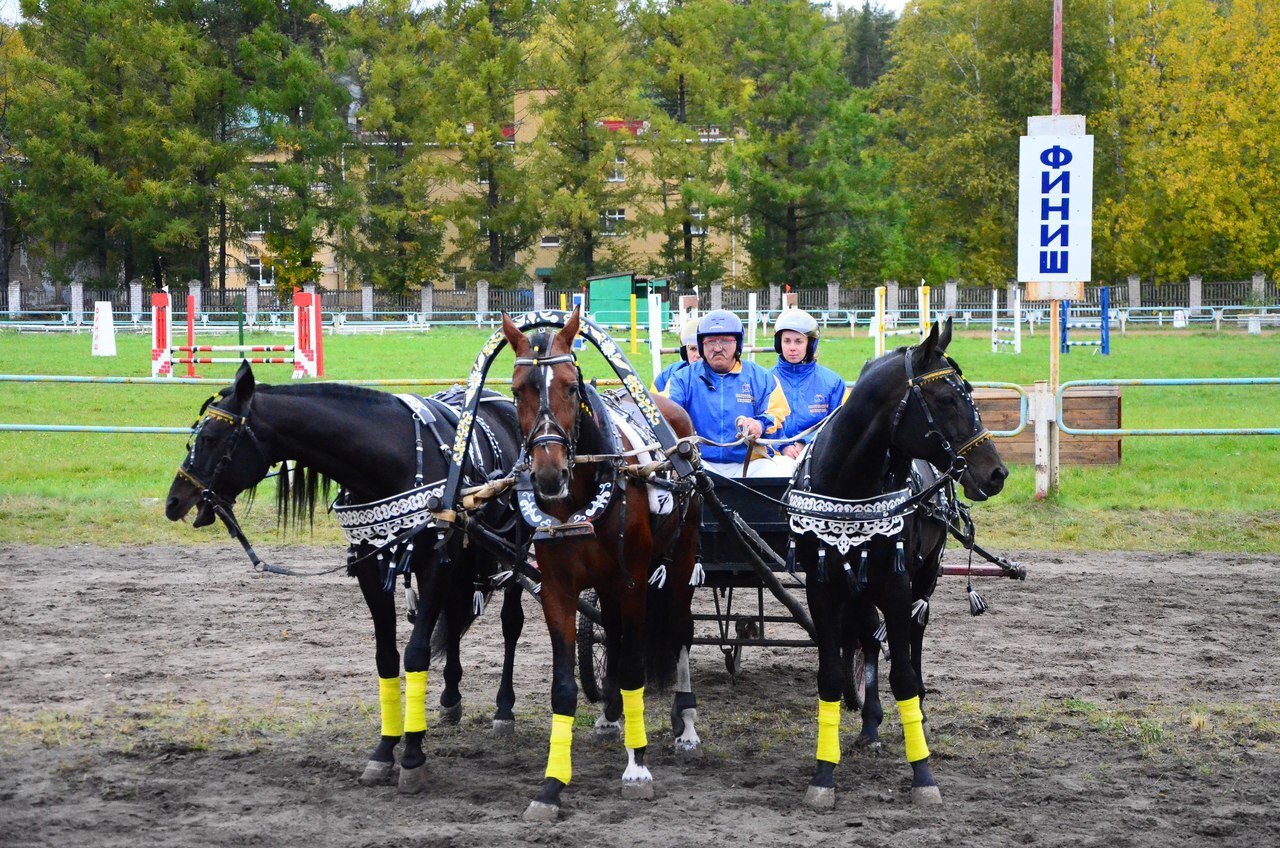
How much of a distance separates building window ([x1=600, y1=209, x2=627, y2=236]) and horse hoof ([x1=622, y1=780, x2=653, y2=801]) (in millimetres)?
49922

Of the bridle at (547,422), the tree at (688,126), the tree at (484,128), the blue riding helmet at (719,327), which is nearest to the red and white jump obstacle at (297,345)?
the blue riding helmet at (719,327)

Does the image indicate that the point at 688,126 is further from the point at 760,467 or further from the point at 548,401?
the point at 548,401

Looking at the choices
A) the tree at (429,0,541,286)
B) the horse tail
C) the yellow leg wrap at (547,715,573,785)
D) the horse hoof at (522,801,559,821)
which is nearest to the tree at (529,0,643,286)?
the tree at (429,0,541,286)

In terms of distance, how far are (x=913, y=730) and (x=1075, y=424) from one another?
9.81 m

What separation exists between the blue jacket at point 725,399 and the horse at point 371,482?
→ 4.83 feet

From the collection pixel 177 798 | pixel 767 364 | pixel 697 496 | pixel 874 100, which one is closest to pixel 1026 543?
pixel 697 496

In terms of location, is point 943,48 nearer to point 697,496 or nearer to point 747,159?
point 747,159

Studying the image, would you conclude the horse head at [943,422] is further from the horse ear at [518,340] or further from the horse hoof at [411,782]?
the horse hoof at [411,782]

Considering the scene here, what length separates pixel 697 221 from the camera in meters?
54.3

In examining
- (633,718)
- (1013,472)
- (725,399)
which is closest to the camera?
(633,718)

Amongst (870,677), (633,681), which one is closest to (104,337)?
(870,677)

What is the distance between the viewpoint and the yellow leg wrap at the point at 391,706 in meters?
6.07

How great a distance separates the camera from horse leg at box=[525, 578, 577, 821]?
5.45 meters

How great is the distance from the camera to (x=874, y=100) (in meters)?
61.5
